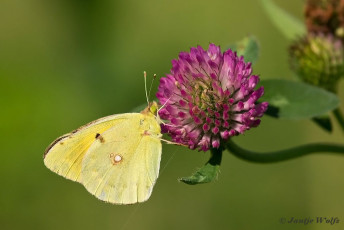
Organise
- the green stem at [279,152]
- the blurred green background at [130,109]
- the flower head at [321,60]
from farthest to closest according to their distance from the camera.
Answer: the blurred green background at [130,109], the flower head at [321,60], the green stem at [279,152]

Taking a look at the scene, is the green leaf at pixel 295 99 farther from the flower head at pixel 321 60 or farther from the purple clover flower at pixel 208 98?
the flower head at pixel 321 60

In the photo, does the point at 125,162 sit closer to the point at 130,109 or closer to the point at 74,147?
the point at 74,147

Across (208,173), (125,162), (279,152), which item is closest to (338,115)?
(279,152)

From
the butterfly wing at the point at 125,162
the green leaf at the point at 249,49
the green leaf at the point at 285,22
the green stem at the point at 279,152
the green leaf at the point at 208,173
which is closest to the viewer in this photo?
the green leaf at the point at 208,173

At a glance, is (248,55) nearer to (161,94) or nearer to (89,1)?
(161,94)

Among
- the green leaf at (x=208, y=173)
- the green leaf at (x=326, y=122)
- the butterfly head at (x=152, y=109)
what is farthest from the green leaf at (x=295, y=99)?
the butterfly head at (x=152, y=109)

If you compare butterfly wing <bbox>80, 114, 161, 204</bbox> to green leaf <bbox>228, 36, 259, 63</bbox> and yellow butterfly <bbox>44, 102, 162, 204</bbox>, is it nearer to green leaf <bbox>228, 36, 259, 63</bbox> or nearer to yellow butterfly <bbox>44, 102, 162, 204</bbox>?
yellow butterfly <bbox>44, 102, 162, 204</bbox>

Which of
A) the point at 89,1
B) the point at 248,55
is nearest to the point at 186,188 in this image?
the point at 248,55
